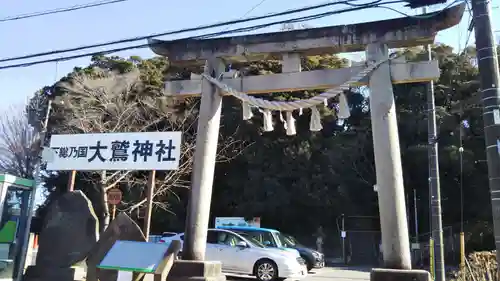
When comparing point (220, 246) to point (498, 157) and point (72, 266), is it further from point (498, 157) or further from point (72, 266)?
point (498, 157)

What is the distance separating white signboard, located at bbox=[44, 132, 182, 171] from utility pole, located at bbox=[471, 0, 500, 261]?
6.08 m

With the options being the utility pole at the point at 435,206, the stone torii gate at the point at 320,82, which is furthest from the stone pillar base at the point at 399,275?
the utility pole at the point at 435,206

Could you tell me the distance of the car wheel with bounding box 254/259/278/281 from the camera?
12.7 meters

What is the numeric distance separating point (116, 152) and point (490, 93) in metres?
7.81

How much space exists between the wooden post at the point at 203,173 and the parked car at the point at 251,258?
14.1ft

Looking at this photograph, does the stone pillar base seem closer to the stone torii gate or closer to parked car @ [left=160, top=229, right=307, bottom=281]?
the stone torii gate

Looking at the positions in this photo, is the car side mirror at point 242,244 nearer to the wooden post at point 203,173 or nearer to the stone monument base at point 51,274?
the wooden post at point 203,173

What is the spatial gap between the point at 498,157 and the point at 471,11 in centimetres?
256

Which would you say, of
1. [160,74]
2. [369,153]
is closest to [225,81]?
[160,74]

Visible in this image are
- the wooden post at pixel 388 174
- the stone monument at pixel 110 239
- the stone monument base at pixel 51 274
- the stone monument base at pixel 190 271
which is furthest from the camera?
the stone monument base at pixel 51 274

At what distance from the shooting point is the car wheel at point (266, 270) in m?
12.7

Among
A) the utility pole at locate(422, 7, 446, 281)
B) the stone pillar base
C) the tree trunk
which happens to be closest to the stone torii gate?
the stone pillar base

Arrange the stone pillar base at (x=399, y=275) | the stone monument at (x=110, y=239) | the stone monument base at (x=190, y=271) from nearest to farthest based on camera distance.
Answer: the stone pillar base at (x=399, y=275)
the stone monument base at (x=190, y=271)
the stone monument at (x=110, y=239)

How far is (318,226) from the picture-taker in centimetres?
2986
